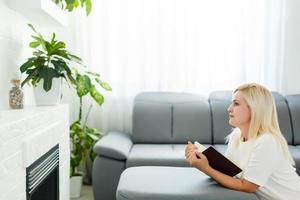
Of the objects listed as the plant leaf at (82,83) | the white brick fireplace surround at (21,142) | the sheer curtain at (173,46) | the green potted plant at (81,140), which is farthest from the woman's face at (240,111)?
the sheer curtain at (173,46)

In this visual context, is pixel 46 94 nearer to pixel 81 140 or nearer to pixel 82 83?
pixel 82 83

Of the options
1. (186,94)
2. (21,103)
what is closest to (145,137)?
(186,94)

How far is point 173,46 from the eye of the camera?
3.79 meters

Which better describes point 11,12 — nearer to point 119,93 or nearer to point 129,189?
point 129,189

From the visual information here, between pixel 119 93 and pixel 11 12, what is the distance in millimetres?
1697

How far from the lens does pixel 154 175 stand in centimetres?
209

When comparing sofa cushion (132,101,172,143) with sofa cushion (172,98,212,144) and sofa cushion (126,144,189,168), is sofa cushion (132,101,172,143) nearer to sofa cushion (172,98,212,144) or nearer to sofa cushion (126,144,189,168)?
sofa cushion (172,98,212,144)

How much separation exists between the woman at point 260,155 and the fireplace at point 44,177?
0.82m

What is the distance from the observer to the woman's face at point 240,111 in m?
1.84

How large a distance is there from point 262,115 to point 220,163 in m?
0.32

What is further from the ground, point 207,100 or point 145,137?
point 207,100

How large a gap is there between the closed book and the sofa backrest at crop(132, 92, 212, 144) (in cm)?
164

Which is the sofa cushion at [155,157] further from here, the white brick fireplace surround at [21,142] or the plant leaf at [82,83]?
the white brick fireplace surround at [21,142]

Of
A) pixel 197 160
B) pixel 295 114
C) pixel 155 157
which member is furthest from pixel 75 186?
pixel 295 114
